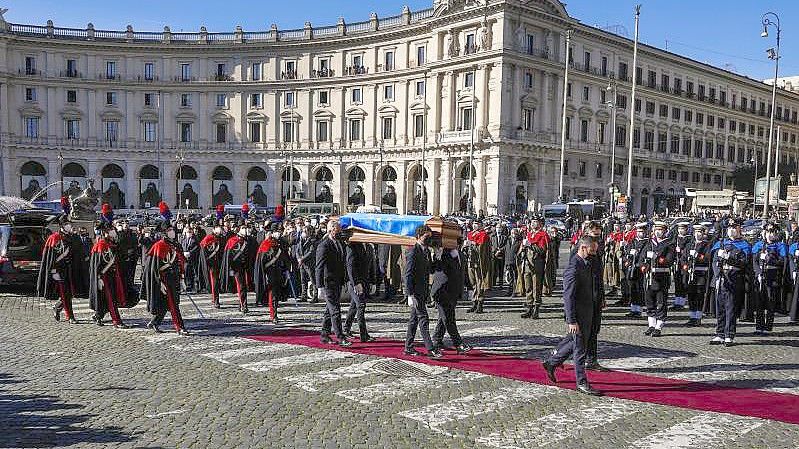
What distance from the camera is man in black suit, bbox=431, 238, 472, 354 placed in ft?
35.3

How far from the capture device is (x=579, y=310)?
27.9 feet

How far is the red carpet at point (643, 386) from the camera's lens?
26.3ft

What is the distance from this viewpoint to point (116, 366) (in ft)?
31.4

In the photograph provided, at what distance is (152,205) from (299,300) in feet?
196

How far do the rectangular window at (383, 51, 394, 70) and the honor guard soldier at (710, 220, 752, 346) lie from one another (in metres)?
56.9

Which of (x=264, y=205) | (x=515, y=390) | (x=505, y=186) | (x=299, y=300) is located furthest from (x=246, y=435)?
(x=264, y=205)

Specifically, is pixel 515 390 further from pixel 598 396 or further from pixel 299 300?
A: pixel 299 300

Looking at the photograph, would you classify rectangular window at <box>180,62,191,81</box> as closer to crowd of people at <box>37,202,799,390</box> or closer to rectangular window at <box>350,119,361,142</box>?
rectangular window at <box>350,119,361,142</box>

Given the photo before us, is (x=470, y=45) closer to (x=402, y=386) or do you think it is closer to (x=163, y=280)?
(x=163, y=280)

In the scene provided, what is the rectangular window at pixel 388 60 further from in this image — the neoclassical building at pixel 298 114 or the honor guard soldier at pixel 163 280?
the honor guard soldier at pixel 163 280

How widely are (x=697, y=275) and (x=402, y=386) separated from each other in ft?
27.8

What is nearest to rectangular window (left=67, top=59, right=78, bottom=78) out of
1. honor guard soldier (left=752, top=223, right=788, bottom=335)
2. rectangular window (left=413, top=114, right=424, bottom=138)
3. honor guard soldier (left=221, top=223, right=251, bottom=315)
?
rectangular window (left=413, top=114, right=424, bottom=138)

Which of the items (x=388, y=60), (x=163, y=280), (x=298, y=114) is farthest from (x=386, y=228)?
(x=298, y=114)

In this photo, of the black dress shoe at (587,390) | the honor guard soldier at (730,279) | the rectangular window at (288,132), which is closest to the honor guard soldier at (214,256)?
the black dress shoe at (587,390)
